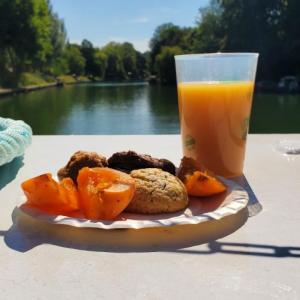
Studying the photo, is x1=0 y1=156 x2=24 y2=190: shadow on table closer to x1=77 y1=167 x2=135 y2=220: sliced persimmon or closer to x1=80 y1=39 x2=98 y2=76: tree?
x1=77 y1=167 x2=135 y2=220: sliced persimmon

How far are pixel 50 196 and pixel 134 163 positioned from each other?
0.47ft

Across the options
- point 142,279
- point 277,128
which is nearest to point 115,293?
point 142,279

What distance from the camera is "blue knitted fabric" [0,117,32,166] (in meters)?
0.75

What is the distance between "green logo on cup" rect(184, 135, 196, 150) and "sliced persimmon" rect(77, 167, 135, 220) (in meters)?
0.23

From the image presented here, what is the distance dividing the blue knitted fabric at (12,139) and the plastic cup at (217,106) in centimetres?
28

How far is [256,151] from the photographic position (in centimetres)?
98

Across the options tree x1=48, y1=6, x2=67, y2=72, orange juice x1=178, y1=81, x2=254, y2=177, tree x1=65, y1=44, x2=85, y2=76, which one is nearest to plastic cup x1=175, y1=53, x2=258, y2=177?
orange juice x1=178, y1=81, x2=254, y2=177

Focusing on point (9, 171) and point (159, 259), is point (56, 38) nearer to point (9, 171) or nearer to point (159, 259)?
point (9, 171)

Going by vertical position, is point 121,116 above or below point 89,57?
below

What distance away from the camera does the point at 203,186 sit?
61 centimetres

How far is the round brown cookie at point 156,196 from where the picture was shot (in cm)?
56

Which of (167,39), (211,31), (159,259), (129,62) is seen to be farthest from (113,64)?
(159,259)

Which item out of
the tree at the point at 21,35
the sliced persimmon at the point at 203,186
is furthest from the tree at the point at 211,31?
the sliced persimmon at the point at 203,186

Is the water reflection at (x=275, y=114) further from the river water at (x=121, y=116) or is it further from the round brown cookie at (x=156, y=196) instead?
the round brown cookie at (x=156, y=196)
